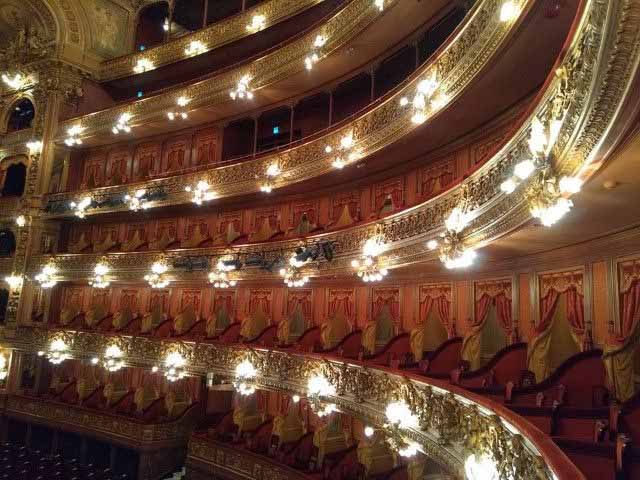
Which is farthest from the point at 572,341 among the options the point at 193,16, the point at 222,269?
the point at 193,16

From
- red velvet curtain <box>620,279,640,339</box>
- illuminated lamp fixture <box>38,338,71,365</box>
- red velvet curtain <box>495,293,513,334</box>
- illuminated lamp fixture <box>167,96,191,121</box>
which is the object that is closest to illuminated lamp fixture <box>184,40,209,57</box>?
illuminated lamp fixture <box>167,96,191,121</box>

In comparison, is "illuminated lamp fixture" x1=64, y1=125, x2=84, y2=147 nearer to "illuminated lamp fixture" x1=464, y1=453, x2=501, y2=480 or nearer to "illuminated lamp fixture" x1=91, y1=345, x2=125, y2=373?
"illuminated lamp fixture" x1=91, y1=345, x2=125, y2=373

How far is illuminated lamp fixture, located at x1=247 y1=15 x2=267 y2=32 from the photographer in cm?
1893

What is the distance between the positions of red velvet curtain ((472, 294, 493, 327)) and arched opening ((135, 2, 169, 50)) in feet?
67.9

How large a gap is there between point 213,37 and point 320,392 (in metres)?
15.2

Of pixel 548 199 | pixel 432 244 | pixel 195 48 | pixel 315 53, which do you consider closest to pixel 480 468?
pixel 548 199

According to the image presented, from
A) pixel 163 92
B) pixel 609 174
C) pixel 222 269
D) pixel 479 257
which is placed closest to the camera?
pixel 609 174

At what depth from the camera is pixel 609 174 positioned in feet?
15.1

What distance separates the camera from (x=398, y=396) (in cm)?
852

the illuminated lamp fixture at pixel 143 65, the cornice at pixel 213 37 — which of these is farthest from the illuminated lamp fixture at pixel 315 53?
the illuminated lamp fixture at pixel 143 65

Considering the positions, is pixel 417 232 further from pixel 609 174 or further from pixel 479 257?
pixel 609 174

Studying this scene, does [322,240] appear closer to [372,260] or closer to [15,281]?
[372,260]

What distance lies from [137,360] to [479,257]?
12.6 metres

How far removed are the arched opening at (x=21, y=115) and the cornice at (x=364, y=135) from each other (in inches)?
198
